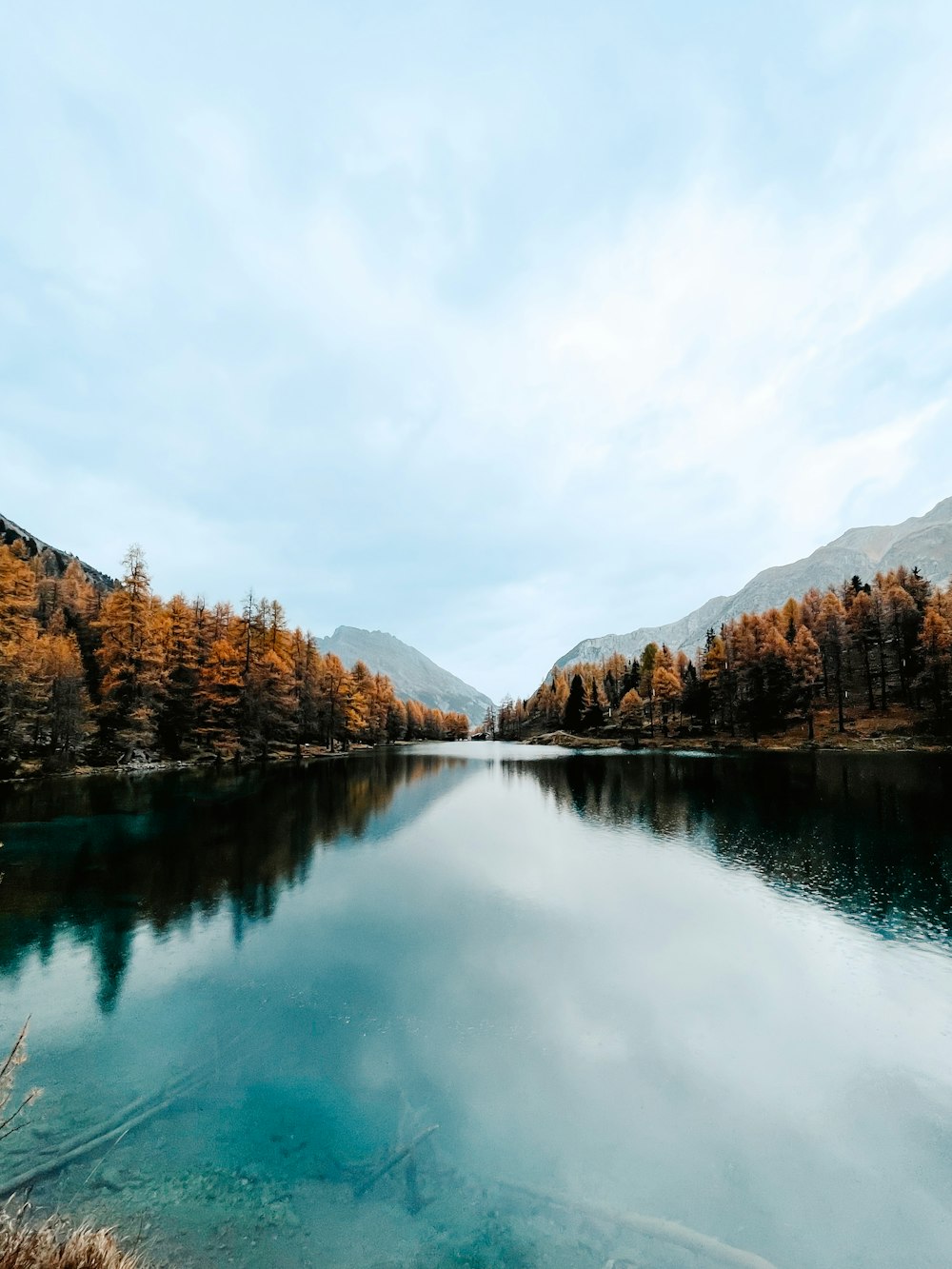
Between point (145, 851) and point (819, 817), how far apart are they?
38000mm

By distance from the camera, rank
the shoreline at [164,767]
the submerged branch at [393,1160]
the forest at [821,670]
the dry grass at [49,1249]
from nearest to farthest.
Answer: the dry grass at [49,1249], the submerged branch at [393,1160], the shoreline at [164,767], the forest at [821,670]

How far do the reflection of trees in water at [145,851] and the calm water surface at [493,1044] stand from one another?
0.61ft

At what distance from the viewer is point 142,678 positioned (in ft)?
185

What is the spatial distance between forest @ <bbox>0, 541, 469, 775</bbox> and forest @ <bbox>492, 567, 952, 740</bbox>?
213 feet

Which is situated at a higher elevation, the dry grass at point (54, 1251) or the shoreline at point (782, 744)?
the shoreline at point (782, 744)

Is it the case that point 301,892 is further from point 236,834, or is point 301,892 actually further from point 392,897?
point 236,834

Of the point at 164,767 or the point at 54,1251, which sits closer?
the point at 54,1251

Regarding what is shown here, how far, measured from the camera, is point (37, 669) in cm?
4753

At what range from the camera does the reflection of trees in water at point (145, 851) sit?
706 inches

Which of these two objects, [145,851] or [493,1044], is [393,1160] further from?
[145,851]

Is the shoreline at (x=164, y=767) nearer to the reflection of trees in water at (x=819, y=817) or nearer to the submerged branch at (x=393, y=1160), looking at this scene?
the reflection of trees in water at (x=819, y=817)

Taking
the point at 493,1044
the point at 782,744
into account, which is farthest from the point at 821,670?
the point at 493,1044

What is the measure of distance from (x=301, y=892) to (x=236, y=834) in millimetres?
10138

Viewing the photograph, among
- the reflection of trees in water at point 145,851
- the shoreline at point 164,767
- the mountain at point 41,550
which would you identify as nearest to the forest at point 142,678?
the shoreline at point 164,767
